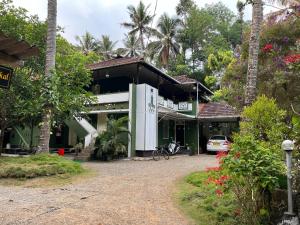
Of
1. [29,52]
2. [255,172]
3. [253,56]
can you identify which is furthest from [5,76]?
[253,56]

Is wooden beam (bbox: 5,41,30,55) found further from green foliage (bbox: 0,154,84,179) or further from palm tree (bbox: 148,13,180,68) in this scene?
palm tree (bbox: 148,13,180,68)

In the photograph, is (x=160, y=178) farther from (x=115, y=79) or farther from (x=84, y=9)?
(x=115, y=79)

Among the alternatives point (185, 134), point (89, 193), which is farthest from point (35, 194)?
point (185, 134)

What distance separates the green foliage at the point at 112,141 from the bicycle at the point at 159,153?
1753 millimetres

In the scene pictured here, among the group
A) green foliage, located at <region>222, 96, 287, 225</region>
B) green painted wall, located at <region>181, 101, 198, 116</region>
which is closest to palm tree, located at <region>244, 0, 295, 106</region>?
green foliage, located at <region>222, 96, 287, 225</region>

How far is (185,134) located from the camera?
2536 cm

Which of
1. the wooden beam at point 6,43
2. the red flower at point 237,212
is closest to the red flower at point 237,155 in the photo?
the red flower at point 237,212

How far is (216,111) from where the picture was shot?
2436cm

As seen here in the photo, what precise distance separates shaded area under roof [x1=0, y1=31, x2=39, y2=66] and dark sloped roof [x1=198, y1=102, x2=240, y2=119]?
2025cm

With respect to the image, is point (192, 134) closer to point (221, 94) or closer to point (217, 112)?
point (217, 112)

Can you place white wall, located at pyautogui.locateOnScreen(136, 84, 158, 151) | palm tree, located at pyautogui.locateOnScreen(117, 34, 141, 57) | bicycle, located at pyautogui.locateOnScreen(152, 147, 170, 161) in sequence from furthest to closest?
1. palm tree, located at pyautogui.locateOnScreen(117, 34, 141, 57)
2. white wall, located at pyautogui.locateOnScreen(136, 84, 158, 151)
3. bicycle, located at pyautogui.locateOnScreen(152, 147, 170, 161)

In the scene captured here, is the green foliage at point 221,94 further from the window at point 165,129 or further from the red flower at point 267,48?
the window at point 165,129

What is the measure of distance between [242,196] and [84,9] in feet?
30.6

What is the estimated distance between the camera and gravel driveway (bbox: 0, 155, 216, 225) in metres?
5.77
